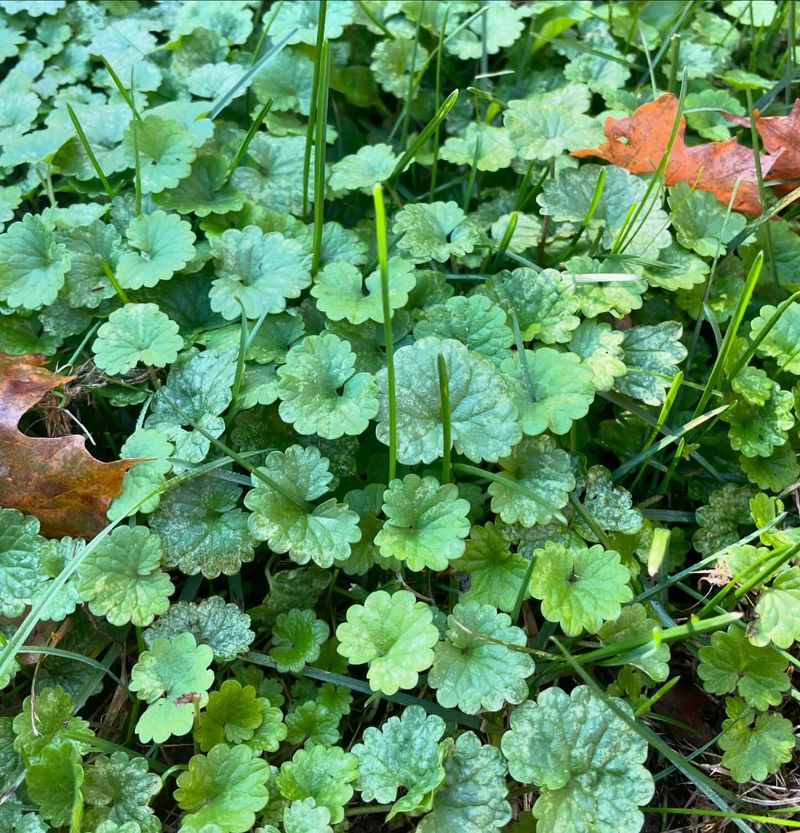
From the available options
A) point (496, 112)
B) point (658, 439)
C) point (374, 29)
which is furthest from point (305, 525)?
point (374, 29)

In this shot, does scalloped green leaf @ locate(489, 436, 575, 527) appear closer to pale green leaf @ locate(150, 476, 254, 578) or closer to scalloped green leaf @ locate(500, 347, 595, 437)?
scalloped green leaf @ locate(500, 347, 595, 437)

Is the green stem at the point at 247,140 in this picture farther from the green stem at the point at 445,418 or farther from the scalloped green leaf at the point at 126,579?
the scalloped green leaf at the point at 126,579

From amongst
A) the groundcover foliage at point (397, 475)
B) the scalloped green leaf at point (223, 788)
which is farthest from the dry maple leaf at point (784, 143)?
the scalloped green leaf at point (223, 788)

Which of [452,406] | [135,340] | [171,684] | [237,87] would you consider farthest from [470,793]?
[237,87]

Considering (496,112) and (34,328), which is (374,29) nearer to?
(496,112)

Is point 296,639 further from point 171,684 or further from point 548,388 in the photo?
point 548,388

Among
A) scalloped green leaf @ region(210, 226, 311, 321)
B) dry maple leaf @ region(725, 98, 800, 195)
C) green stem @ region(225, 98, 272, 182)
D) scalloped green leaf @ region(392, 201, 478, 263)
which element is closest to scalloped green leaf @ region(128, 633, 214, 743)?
scalloped green leaf @ region(210, 226, 311, 321)

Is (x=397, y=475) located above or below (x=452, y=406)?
below

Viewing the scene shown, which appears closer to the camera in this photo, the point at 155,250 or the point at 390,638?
the point at 390,638
